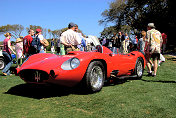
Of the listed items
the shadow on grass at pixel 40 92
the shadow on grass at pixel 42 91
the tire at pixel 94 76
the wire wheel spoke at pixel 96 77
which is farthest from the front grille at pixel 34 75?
the wire wheel spoke at pixel 96 77

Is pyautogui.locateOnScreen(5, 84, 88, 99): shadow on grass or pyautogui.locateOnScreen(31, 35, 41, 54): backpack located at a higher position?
pyautogui.locateOnScreen(31, 35, 41, 54): backpack

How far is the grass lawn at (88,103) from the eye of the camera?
3053mm

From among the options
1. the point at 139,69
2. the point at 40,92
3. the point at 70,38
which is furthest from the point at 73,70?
the point at 139,69

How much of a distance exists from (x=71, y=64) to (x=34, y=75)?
2.67 ft

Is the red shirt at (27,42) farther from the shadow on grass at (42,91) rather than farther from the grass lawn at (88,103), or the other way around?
the grass lawn at (88,103)

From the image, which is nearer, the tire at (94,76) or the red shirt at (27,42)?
the tire at (94,76)

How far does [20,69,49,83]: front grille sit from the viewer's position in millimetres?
4035

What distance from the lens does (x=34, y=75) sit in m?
4.18

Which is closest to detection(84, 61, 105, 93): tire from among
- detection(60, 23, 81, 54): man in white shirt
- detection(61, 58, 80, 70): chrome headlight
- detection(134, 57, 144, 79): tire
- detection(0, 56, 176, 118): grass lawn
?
detection(0, 56, 176, 118): grass lawn

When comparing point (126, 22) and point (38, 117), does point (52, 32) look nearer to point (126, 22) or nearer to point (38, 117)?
point (126, 22)

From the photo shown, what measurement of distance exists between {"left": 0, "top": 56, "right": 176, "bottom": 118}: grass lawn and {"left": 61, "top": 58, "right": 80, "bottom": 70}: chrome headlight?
61cm

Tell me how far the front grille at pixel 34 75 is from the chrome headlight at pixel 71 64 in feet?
1.27

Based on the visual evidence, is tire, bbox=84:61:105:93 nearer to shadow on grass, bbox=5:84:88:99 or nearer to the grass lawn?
the grass lawn

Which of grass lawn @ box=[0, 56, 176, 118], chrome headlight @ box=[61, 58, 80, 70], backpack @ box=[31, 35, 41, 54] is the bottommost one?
grass lawn @ box=[0, 56, 176, 118]
